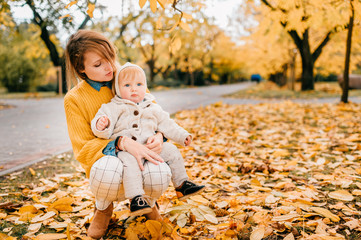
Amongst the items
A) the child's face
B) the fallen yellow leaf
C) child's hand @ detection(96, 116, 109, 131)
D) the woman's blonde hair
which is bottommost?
the fallen yellow leaf

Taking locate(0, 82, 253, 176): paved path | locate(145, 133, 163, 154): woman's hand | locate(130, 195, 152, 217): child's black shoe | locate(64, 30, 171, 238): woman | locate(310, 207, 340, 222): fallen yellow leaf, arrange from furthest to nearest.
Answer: locate(0, 82, 253, 176): paved path, locate(310, 207, 340, 222): fallen yellow leaf, locate(145, 133, 163, 154): woman's hand, locate(64, 30, 171, 238): woman, locate(130, 195, 152, 217): child's black shoe

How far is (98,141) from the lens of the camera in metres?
1.85

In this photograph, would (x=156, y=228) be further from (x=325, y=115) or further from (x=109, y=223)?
(x=325, y=115)

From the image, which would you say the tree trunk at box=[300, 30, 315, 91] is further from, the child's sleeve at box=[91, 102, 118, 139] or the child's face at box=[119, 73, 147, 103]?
the child's sleeve at box=[91, 102, 118, 139]

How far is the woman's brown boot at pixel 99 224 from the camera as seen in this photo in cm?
195

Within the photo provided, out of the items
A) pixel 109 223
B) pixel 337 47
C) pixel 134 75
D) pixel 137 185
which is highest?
pixel 337 47

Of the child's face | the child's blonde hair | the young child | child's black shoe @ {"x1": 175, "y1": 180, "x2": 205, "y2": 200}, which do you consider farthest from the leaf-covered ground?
the child's blonde hair

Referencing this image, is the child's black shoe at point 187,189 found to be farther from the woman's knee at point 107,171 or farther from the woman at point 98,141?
the woman's knee at point 107,171

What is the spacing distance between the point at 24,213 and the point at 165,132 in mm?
1343

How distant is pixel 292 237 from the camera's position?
182 centimetres

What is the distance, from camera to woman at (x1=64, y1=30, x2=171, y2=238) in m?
1.77

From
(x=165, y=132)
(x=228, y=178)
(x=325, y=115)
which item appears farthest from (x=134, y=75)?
(x=325, y=115)

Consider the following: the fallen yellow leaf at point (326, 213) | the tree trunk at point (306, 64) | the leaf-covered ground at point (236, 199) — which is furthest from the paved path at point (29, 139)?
the tree trunk at point (306, 64)

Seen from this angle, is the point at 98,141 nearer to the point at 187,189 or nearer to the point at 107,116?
the point at 107,116
